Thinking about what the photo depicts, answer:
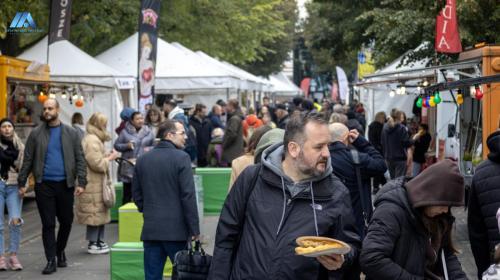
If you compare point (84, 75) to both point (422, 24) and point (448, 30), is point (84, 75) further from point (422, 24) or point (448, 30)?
point (448, 30)

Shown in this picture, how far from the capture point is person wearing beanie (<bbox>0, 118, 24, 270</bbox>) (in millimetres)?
10180

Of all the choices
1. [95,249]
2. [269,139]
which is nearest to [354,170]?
[269,139]

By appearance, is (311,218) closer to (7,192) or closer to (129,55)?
(7,192)

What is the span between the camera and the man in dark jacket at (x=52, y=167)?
394 inches

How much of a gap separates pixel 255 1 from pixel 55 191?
24.1 meters

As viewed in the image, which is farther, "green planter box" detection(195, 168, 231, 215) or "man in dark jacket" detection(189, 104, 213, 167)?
"man in dark jacket" detection(189, 104, 213, 167)

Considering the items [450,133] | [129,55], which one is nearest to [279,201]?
[450,133]

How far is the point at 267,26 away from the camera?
3609cm

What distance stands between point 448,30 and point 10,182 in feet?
25.6

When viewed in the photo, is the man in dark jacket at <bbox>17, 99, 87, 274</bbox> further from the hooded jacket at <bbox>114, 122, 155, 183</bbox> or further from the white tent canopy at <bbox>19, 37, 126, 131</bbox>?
the white tent canopy at <bbox>19, 37, 126, 131</bbox>

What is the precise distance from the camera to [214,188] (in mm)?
15688

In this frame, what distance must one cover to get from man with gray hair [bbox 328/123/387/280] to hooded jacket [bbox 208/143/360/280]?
3480 mm

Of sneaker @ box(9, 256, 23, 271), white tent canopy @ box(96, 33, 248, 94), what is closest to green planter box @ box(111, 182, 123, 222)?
sneaker @ box(9, 256, 23, 271)

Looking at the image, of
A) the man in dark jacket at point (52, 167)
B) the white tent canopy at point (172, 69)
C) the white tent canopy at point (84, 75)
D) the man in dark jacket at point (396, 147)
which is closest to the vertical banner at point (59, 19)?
the white tent canopy at point (84, 75)
